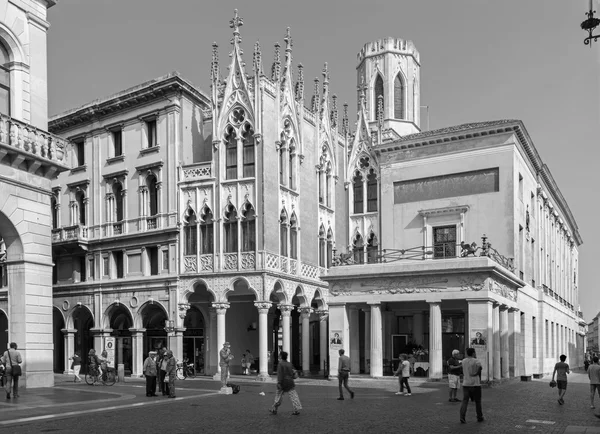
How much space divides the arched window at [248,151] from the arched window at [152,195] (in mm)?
6213

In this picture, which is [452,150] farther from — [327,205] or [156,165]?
[156,165]

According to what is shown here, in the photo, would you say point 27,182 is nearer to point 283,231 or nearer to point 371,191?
point 283,231

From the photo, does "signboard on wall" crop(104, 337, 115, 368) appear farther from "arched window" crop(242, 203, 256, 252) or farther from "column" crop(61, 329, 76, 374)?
"arched window" crop(242, 203, 256, 252)

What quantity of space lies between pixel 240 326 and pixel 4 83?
23787 mm

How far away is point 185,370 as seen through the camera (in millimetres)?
40031

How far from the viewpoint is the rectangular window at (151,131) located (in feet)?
142

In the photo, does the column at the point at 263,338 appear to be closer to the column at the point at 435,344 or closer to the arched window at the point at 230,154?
the arched window at the point at 230,154

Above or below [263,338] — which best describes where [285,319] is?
above

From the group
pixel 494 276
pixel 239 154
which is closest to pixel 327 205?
pixel 239 154

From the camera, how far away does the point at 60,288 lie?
1818 inches

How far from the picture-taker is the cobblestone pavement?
53.0ft

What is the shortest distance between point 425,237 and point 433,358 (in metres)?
10.2

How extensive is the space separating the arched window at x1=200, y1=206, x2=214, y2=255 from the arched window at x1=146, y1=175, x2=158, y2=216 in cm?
359

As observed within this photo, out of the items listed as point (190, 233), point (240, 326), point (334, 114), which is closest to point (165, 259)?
point (190, 233)
